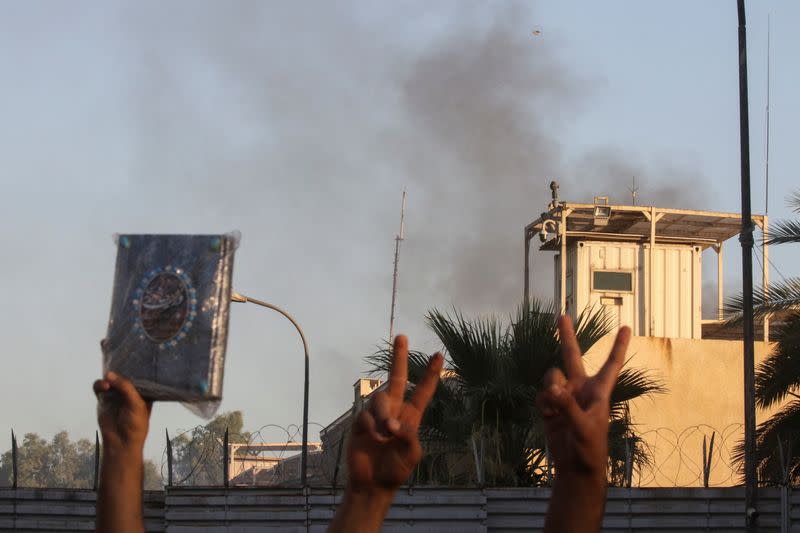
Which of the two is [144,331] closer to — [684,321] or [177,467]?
[177,467]

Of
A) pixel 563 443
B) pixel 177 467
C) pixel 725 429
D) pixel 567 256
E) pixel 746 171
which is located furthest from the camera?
pixel 567 256

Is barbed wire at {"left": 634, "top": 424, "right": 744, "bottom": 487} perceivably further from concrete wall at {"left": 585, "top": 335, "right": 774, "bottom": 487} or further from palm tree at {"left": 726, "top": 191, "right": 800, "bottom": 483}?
palm tree at {"left": 726, "top": 191, "right": 800, "bottom": 483}

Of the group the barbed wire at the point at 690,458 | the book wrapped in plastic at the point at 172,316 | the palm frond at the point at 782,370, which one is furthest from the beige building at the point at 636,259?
the book wrapped in plastic at the point at 172,316

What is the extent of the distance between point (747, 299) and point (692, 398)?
11.5 m

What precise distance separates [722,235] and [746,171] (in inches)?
649

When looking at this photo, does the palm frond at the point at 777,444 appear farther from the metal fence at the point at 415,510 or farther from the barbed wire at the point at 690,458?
the barbed wire at the point at 690,458

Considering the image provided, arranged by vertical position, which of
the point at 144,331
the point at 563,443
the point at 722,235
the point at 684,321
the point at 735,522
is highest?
the point at 722,235

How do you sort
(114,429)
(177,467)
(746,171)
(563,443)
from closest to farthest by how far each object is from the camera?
1. (563,443)
2. (114,429)
3. (177,467)
4. (746,171)

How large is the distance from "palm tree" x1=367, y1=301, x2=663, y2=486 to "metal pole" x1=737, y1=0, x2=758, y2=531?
1360 millimetres

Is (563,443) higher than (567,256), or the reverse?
(567,256)

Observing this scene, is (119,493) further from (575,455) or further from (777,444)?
(777,444)

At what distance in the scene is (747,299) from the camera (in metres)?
15.2

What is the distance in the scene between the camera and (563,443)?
4348 millimetres

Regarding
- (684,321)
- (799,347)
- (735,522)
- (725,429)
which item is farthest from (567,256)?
(735,522)
